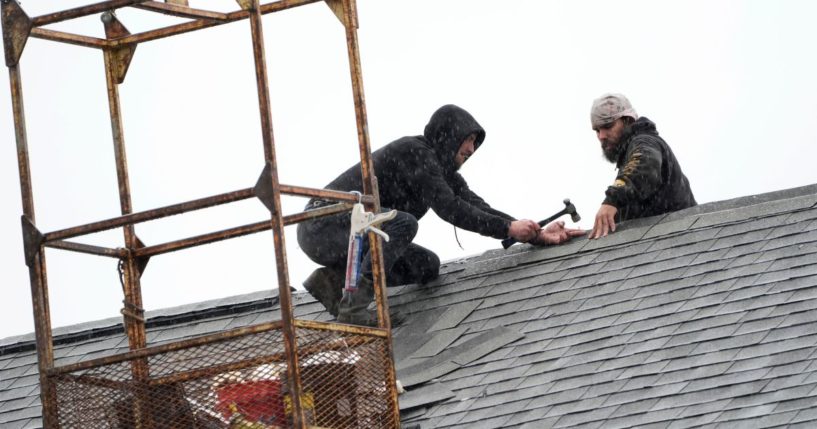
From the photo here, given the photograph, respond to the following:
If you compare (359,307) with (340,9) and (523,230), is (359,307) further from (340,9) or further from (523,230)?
(340,9)

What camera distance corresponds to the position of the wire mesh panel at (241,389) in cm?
752

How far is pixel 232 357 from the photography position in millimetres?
7652

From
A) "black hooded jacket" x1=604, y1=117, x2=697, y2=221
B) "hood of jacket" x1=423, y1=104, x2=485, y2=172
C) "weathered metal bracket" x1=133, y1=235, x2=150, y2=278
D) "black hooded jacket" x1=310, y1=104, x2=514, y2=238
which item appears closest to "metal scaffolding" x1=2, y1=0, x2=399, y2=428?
"weathered metal bracket" x1=133, y1=235, x2=150, y2=278

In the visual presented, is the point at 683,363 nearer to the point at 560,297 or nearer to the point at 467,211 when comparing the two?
the point at 560,297

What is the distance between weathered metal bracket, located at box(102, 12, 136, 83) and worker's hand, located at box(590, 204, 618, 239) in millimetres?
3057

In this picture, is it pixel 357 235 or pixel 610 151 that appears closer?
pixel 357 235

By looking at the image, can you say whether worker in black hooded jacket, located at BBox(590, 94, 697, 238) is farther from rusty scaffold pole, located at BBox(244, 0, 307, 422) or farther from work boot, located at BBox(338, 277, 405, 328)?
rusty scaffold pole, located at BBox(244, 0, 307, 422)

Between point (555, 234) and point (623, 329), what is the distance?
1540 millimetres

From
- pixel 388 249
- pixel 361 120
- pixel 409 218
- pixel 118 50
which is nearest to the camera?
pixel 361 120

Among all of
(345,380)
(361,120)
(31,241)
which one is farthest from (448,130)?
(31,241)

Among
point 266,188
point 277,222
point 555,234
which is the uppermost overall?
point 266,188

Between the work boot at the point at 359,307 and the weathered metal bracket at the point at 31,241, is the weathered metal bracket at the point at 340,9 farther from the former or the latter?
the weathered metal bracket at the point at 31,241

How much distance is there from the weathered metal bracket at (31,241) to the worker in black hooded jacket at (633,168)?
361 cm

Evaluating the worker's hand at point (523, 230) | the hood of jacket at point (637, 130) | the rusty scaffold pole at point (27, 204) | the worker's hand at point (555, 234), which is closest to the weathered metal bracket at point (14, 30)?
the rusty scaffold pole at point (27, 204)
